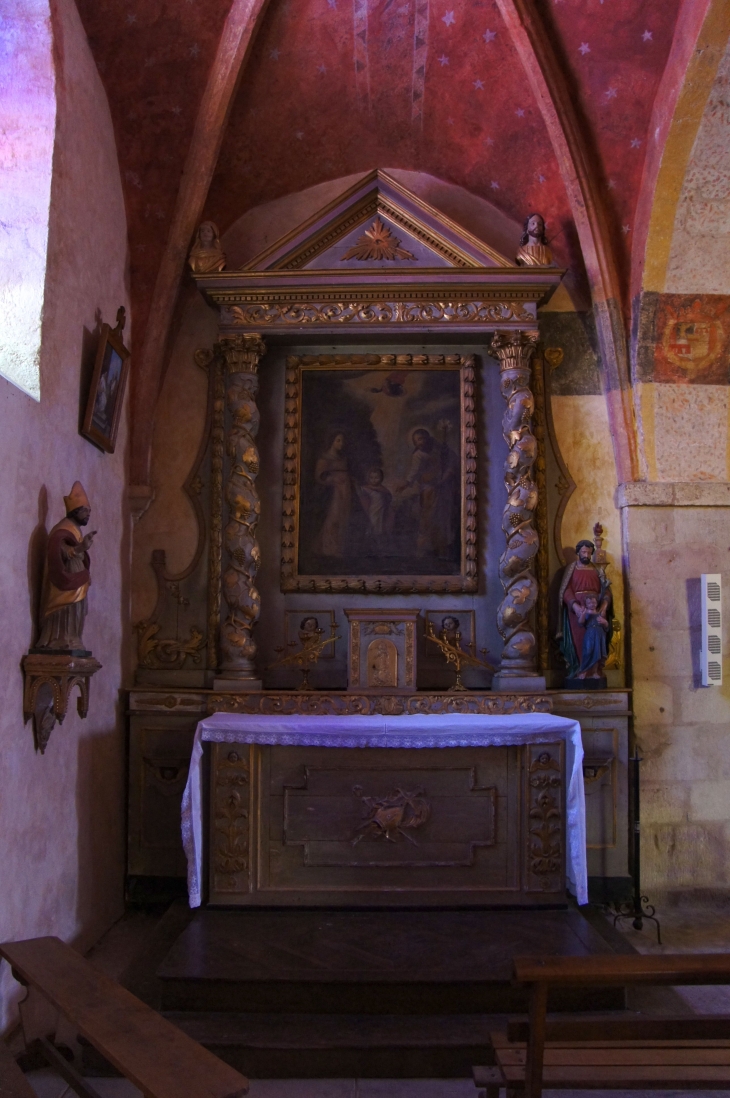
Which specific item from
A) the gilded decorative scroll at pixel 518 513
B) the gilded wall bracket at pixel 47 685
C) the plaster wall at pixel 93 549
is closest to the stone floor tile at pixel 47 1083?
the plaster wall at pixel 93 549

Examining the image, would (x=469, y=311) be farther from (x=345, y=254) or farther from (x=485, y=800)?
(x=485, y=800)

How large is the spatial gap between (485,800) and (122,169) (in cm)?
485

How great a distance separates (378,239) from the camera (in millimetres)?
6973

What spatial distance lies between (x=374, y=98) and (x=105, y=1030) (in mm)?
6286

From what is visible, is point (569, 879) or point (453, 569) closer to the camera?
point (569, 879)

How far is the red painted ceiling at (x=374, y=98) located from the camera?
20.3 ft

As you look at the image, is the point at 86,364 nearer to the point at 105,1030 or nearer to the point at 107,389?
the point at 107,389

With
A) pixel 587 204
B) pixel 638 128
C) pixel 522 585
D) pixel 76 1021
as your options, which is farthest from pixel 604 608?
pixel 76 1021

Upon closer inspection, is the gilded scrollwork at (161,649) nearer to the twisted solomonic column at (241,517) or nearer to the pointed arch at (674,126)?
the twisted solomonic column at (241,517)

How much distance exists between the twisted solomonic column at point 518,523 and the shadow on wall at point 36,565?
10.4 ft

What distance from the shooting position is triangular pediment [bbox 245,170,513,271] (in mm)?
6852

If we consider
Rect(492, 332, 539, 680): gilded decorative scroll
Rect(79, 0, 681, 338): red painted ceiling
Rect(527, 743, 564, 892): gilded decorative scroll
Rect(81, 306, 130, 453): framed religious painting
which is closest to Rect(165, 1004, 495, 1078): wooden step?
Rect(527, 743, 564, 892): gilded decorative scroll

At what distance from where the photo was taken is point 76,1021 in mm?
3191

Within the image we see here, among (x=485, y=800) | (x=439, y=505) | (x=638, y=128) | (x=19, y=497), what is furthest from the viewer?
(x=439, y=505)
